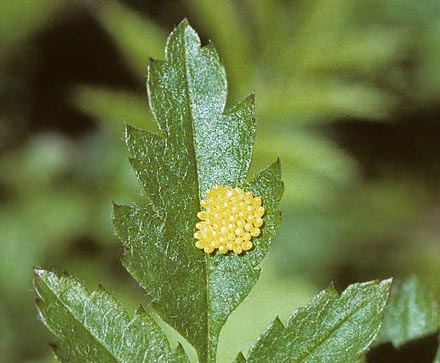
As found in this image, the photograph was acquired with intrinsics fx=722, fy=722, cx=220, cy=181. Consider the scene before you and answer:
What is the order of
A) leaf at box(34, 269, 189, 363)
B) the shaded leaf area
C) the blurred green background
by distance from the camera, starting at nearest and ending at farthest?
leaf at box(34, 269, 189, 363) → the shaded leaf area → the blurred green background

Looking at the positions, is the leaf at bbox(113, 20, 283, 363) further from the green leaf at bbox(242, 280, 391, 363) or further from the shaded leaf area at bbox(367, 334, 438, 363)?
the shaded leaf area at bbox(367, 334, 438, 363)

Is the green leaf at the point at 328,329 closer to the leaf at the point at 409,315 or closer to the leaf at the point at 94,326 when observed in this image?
the leaf at the point at 94,326

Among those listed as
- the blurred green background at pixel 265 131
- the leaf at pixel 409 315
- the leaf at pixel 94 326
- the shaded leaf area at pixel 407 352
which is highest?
the blurred green background at pixel 265 131

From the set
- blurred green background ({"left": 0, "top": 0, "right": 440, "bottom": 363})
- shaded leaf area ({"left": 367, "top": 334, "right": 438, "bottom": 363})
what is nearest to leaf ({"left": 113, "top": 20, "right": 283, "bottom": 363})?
shaded leaf area ({"left": 367, "top": 334, "right": 438, "bottom": 363})

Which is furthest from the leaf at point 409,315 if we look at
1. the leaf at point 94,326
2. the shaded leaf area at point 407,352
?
the leaf at point 94,326

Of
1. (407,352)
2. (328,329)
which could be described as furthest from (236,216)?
(407,352)

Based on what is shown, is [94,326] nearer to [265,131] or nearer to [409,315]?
[409,315]
